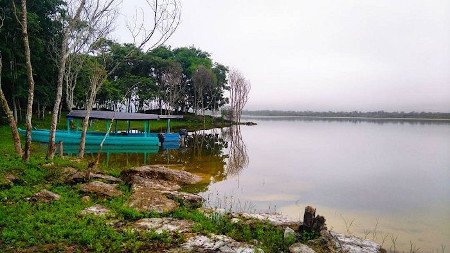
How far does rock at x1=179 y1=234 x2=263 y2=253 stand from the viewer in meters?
6.72

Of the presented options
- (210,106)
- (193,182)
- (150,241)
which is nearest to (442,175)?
(193,182)

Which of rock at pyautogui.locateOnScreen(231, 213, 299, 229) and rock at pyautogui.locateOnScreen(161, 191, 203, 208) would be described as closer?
rock at pyautogui.locateOnScreen(231, 213, 299, 229)

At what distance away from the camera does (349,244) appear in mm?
8336

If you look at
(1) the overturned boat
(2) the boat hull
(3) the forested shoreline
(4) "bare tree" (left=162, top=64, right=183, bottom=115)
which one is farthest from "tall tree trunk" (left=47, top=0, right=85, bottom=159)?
(4) "bare tree" (left=162, top=64, right=183, bottom=115)

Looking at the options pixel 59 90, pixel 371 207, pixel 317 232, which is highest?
pixel 59 90

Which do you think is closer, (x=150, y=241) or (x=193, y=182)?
(x=150, y=241)

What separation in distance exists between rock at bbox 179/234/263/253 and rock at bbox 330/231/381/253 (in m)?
2.43

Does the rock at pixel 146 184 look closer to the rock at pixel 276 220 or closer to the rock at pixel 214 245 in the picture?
the rock at pixel 276 220

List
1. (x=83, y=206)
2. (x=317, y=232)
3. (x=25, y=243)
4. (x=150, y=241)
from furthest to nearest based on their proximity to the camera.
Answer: (x=83, y=206), (x=317, y=232), (x=150, y=241), (x=25, y=243)

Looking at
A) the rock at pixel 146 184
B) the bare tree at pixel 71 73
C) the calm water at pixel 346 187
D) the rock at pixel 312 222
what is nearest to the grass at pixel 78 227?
the rock at pixel 312 222

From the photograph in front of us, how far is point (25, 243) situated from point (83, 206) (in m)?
2.51

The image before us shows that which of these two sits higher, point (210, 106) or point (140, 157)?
point (210, 106)

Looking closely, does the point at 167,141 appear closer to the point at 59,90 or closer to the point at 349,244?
the point at 59,90

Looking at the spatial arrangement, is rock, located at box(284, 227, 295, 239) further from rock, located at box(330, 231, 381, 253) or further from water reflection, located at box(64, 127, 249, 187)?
water reflection, located at box(64, 127, 249, 187)
